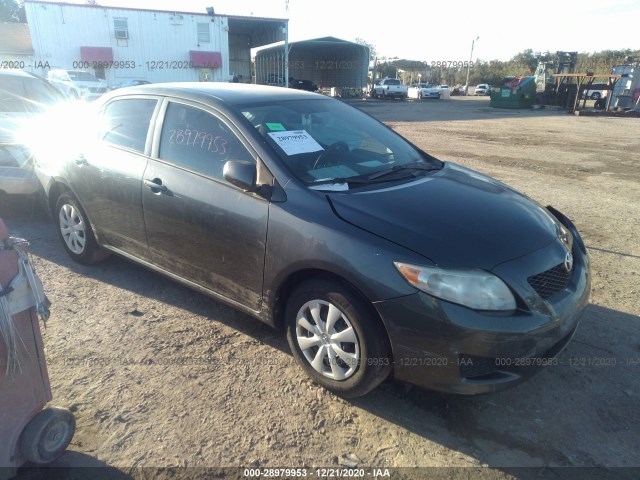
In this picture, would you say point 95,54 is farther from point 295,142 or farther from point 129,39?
point 295,142

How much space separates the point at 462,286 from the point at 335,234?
2.29ft

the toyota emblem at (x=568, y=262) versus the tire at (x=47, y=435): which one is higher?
the toyota emblem at (x=568, y=262)

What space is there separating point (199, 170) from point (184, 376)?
1.35 m

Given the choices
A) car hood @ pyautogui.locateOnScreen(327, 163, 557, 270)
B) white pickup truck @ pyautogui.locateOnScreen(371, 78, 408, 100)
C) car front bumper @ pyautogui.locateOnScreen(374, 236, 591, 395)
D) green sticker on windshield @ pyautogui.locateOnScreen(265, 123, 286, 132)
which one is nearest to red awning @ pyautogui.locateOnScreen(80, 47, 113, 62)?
white pickup truck @ pyautogui.locateOnScreen(371, 78, 408, 100)

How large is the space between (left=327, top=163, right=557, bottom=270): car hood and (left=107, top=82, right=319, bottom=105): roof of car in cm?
115

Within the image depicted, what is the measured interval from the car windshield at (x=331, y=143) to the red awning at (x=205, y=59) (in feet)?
110

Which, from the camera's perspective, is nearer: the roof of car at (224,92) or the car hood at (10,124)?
the roof of car at (224,92)

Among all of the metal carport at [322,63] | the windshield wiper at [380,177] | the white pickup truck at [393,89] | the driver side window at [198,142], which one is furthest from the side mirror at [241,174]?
the white pickup truck at [393,89]

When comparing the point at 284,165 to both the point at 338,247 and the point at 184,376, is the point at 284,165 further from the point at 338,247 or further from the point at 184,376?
the point at 184,376

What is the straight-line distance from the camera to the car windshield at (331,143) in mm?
2928

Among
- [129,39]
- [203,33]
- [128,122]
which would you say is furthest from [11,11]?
[128,122]

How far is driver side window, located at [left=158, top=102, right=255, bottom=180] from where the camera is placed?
2.99 m

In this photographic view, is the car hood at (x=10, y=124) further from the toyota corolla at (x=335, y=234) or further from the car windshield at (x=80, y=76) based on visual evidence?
the car windshield at (x=80, y=76)

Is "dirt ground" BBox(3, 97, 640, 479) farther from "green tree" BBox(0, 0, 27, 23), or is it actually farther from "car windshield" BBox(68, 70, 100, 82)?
"green tree" BBox(0, 0, 27, 23)
